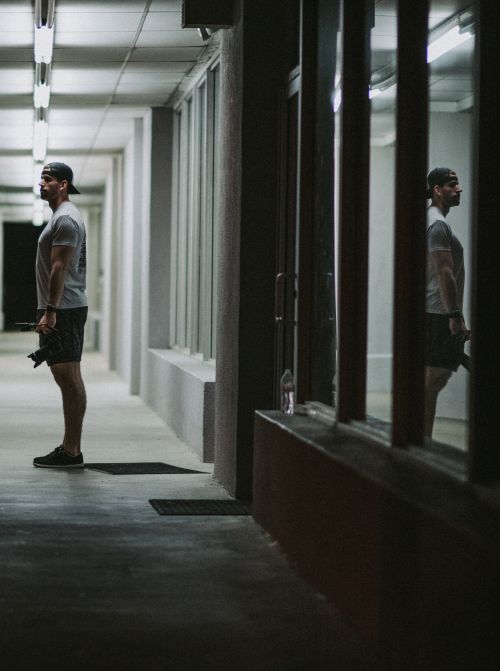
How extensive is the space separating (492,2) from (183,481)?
4668 millimetres

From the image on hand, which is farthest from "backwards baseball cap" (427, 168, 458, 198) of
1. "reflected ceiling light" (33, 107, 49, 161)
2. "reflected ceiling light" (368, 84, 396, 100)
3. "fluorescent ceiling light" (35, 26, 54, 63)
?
"reflected ceiling light" (33, 107, 49, 161)

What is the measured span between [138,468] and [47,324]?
1.16 meters

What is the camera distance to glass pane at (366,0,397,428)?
5320 mm

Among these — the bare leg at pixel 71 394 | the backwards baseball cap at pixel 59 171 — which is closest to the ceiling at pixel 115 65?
the backwards baseball cap at pixel 59 171

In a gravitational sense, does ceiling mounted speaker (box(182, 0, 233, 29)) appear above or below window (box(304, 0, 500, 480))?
above

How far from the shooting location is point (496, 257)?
3521 mm

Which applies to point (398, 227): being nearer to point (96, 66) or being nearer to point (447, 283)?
point (447, 283)

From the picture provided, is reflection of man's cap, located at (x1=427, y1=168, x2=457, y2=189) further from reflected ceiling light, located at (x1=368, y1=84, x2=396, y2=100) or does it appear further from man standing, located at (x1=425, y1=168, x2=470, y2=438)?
reflected ceiling light, located at (x1=368, y1=84, x2=396, y2=100)

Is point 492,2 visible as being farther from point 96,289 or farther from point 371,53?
point 96,289

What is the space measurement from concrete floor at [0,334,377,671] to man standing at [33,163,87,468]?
18.7 inches

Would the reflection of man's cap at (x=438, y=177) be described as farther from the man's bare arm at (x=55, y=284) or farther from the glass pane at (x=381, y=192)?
the man's bare arm at (x=55, y=284)

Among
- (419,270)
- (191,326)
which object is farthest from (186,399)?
(419,270)

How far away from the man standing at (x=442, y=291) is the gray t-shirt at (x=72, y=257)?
260cm

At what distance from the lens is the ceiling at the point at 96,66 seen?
9141 mm
